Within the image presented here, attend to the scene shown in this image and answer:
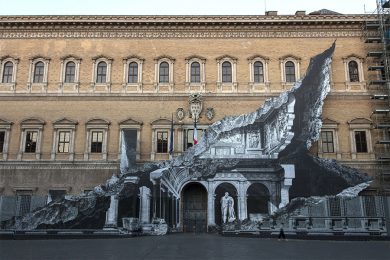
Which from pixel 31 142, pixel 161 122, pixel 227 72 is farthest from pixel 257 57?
pixel 31 142

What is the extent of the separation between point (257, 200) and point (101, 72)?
13089mm

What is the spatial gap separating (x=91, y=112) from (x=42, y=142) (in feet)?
11.8

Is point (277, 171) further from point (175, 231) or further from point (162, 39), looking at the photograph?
point (162, 39)

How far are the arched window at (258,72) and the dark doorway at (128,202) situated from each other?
413 inches

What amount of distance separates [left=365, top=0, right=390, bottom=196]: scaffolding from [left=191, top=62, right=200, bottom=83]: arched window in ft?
36.4

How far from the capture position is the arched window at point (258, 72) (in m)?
28.0

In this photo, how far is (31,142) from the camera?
88.9ft

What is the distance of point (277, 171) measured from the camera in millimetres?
25594

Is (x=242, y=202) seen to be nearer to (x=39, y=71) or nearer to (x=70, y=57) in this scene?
(x=70, y=57)

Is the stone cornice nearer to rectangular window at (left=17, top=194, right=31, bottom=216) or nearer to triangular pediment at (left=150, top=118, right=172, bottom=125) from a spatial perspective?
triangular pediment at (left=150, top=118, right=172, bottom=125)

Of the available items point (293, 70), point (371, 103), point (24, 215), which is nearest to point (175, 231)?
point (24, 215)

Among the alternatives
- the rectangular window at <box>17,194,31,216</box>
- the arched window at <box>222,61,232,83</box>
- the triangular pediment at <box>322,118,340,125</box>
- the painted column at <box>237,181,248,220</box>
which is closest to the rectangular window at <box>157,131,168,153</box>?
the painted column at <box>237,181,248,220</box>

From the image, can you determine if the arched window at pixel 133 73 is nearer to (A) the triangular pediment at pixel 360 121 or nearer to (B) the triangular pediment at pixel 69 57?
(B) the triangular pediment at pixel 69 57

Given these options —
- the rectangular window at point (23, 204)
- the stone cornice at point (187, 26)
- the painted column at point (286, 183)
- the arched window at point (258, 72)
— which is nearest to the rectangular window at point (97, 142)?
the rectangular window at point (23, 204)
